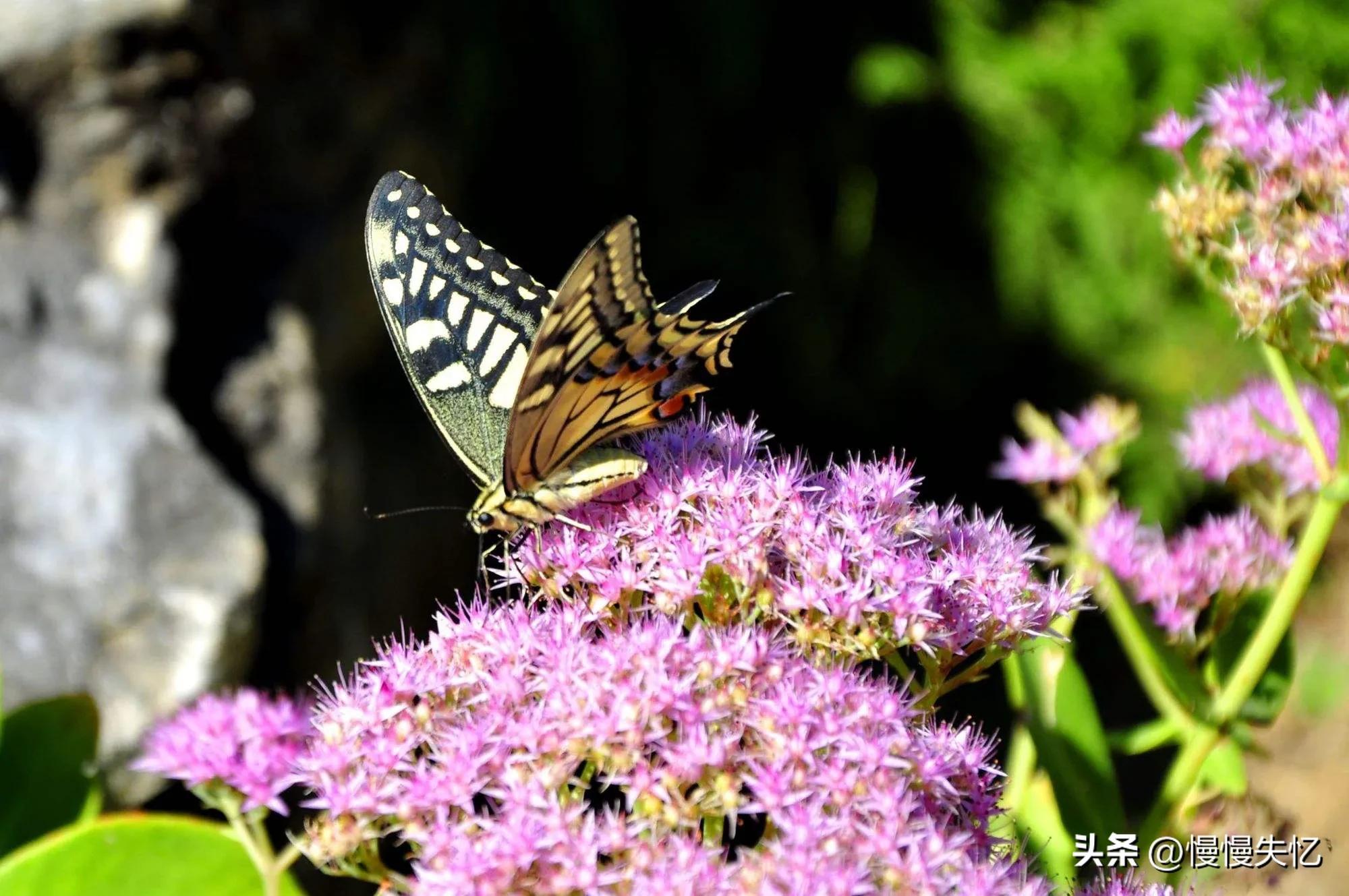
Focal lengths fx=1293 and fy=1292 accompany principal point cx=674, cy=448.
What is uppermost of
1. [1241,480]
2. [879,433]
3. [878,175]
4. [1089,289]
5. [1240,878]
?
[878,175]

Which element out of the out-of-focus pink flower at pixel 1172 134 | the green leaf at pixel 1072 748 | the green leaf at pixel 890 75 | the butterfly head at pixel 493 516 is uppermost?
the green leaf at pixel 890 75

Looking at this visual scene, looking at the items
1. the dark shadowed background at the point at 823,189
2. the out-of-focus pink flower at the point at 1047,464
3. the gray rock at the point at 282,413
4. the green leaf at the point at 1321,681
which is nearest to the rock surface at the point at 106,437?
the gray rock at the point at 282,413

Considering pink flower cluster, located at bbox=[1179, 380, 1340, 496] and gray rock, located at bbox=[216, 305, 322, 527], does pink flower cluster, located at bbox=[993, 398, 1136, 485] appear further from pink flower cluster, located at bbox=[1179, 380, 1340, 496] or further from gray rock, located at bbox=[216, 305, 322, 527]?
gray rock, located at bbox=[216, 305, 322, 527]

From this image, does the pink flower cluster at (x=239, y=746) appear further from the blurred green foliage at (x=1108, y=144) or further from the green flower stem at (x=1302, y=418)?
the blurred green foliage at (x=1108, y=144)

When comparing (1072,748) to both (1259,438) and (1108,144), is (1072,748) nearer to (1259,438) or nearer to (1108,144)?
(1259,438)

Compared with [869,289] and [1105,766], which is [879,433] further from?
[1105,766]

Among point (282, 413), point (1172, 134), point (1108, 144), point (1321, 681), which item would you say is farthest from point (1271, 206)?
point (1321, 681)

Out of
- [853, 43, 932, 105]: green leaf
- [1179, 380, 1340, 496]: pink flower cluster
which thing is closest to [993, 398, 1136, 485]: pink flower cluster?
[1179, 380, 1340, 496]: pink flower cluster

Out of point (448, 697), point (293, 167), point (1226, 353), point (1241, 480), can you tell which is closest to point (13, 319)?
point (293, 167)
